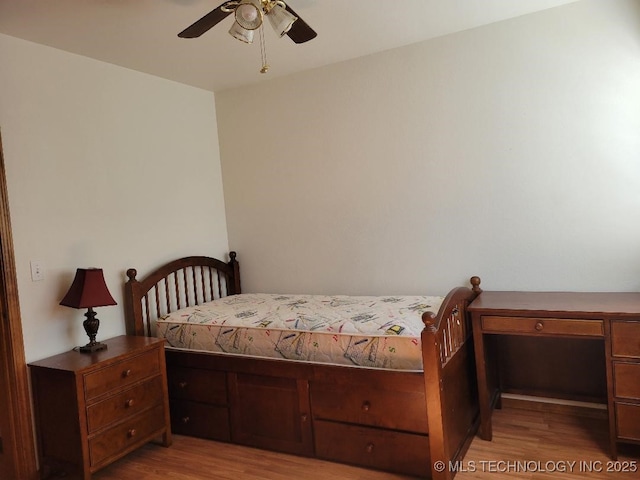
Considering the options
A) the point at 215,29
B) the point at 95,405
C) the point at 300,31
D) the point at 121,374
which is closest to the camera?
the point at 300,31

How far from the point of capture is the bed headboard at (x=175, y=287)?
Result: 3.15 meters

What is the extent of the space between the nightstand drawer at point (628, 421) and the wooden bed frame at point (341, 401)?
0.73 m

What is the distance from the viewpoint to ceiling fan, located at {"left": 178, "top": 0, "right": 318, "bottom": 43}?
6.34ft

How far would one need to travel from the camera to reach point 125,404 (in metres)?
2.61

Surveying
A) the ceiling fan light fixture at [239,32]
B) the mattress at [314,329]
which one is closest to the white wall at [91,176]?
the mattress at [314,329]

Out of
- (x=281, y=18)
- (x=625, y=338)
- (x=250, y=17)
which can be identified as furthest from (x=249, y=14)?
(x=625, y=338)

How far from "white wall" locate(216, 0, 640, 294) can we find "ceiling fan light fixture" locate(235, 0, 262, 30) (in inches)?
60.5

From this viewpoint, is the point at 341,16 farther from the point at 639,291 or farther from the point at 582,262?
the point at 639,291

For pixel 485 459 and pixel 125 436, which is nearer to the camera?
pixel 485 459

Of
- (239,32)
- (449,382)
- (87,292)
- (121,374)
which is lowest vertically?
(449,382)

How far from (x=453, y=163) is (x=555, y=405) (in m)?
1.65

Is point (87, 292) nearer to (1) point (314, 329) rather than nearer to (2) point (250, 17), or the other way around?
(1) point (314, 329)

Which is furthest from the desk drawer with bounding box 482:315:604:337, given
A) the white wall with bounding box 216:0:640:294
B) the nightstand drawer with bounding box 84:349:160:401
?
the nightstand drawer with bounding box 84:349:160:401

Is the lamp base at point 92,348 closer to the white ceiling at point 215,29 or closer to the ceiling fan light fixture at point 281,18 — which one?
the white ceiling at point 215,29
